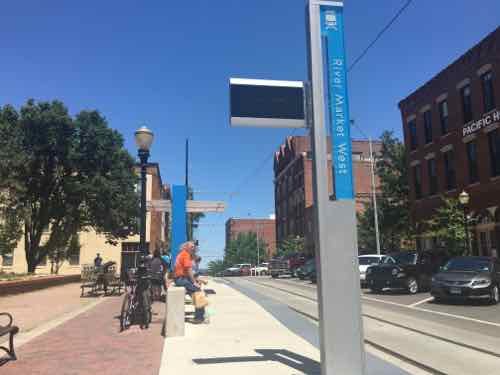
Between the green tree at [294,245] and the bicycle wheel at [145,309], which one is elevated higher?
the green tree at [294,245]

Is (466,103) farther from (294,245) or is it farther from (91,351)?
(294,245)

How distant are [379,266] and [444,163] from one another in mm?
12301

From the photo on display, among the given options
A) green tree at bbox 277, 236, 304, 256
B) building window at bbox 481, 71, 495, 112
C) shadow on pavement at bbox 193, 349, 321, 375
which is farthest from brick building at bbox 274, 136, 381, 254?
shadow on pavement at bbox 193, 349, 321, 375

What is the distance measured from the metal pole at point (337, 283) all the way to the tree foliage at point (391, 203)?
3379cm

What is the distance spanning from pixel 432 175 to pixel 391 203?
9996 millimetres

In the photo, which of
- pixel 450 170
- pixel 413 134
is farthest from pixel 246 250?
pixel 450 170

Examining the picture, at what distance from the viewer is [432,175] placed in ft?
97.4

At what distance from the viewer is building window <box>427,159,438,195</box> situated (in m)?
29.3

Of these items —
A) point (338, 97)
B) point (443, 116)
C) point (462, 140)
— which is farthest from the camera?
point (443, 116)

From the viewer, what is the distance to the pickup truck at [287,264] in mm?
37125

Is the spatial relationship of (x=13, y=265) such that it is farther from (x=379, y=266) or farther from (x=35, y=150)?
(x=379, y=266)

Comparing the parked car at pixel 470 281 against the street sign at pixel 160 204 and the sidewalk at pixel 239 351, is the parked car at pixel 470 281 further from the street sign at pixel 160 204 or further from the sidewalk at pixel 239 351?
the street sign at pixel 160 204

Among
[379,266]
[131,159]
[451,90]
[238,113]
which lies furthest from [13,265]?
[238,113]

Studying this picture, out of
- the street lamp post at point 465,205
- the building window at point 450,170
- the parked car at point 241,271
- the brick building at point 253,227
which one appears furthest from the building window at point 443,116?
the brick building at point 253,227
